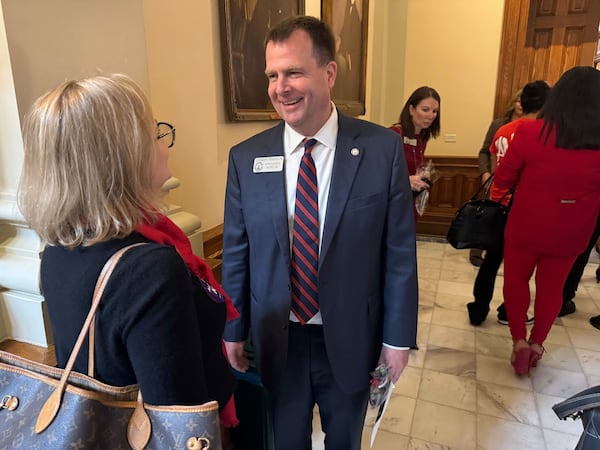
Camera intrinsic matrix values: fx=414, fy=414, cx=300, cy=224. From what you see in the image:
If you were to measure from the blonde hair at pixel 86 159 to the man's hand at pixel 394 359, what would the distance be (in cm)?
89

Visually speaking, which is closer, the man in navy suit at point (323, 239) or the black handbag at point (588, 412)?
the black handbag at point (588, 412)

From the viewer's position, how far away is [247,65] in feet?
7.32

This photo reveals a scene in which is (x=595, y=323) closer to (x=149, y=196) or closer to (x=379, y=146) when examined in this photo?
(x=379, y=146)

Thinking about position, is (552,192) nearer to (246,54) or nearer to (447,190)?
(246,54)

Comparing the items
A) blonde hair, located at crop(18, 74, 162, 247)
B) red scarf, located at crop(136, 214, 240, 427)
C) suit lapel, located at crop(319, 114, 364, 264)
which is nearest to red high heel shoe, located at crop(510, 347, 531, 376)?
suit lapel, located at crop(319, 114, 364, 264)

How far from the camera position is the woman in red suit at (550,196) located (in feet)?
6.91

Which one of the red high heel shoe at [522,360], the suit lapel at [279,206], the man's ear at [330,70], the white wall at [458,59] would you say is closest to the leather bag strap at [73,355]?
the suit lapel at [279,206]

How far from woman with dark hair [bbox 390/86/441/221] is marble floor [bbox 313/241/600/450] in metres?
1.16

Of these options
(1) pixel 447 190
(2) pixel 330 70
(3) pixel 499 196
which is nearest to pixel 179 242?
(2) pixel 330 70

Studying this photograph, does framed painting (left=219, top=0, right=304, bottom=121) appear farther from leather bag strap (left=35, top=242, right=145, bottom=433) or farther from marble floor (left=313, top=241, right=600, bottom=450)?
marble floor (left=313, top=241, right=600, bottom=450)

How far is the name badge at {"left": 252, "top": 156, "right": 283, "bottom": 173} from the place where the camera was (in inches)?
49.9

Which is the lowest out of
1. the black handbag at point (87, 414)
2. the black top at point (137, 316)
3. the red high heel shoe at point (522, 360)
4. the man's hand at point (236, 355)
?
the red high heel shoe at point (522, 360)

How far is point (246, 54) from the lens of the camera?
2211 mm

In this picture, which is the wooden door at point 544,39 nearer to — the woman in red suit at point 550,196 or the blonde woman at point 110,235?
the woman in red suit at point 550,196
